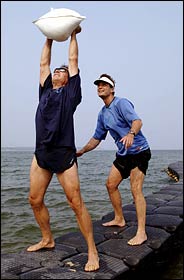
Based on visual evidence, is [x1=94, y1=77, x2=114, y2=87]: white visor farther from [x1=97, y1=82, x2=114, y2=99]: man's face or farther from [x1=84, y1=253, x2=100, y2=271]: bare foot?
[x1=84, y1=253, x2=100, y2=271]: bare foot

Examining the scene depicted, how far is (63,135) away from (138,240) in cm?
161

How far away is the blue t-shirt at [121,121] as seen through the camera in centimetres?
400

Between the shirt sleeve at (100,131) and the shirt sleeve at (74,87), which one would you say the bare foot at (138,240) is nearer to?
the shirt sleeve at (100,131)

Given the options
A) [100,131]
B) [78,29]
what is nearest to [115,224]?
[100,131]

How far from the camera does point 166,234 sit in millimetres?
4402

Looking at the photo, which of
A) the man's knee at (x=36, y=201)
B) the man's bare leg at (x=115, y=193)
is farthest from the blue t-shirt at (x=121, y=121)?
the man's knee at (x=36, y=201)

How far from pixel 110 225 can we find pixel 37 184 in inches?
66.4

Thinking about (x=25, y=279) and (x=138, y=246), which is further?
(x=138, y=246)

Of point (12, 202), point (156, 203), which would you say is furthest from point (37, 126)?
point (12, 202)

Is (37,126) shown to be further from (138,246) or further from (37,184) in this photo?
(138,246)

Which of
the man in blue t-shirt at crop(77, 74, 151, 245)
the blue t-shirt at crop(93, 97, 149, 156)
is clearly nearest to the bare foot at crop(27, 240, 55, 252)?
the man in blue t-shirt at crop(77, 74, 151, 245)

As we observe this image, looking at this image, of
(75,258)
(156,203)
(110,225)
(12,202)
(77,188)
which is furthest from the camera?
(12,202)

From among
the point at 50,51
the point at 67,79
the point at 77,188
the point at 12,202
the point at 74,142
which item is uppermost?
the point at 50,51

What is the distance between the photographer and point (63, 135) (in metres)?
3.34
